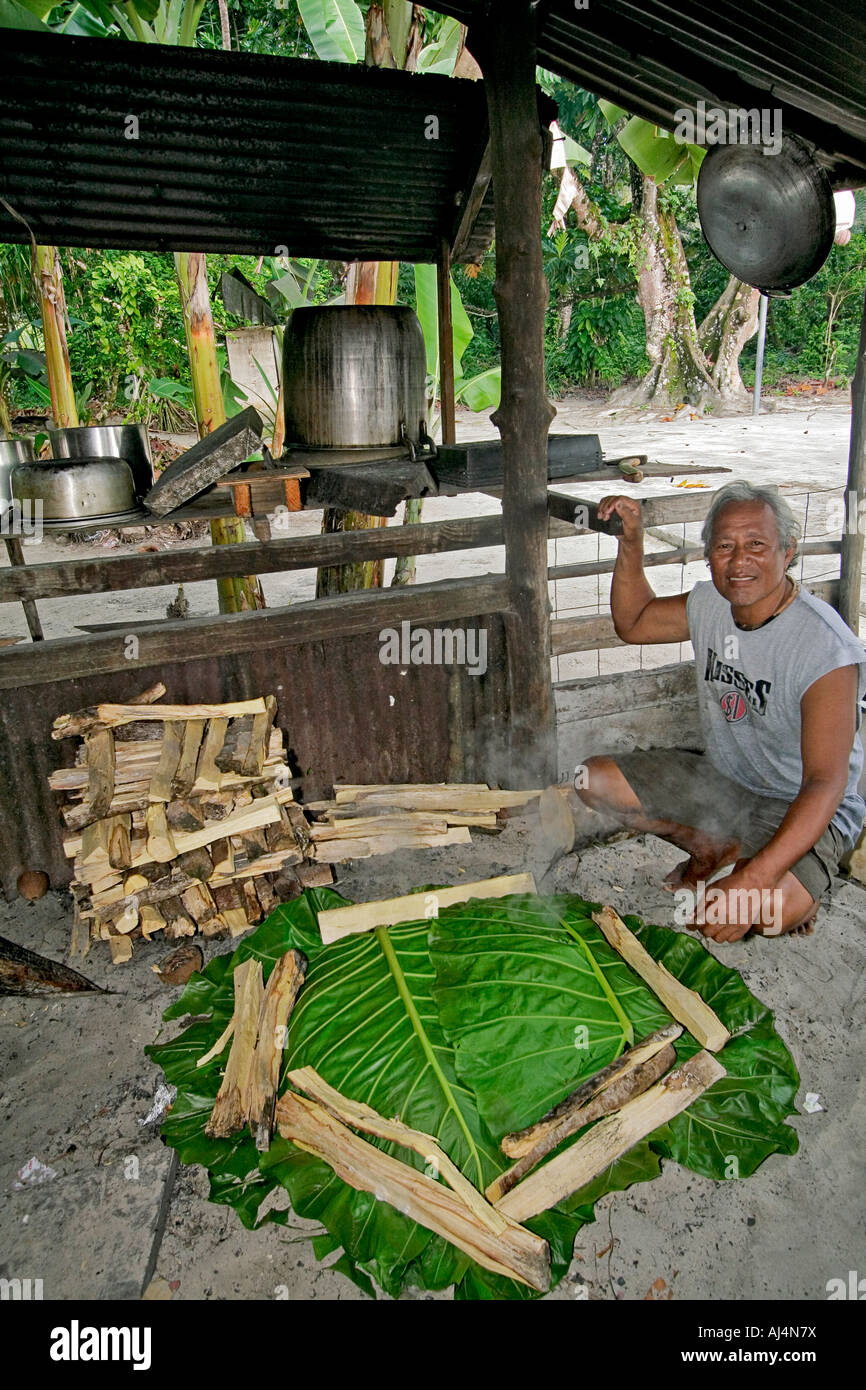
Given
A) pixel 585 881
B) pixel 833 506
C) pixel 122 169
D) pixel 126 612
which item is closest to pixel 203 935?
pixel 585 881

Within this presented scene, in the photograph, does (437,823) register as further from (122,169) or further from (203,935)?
(122,169)

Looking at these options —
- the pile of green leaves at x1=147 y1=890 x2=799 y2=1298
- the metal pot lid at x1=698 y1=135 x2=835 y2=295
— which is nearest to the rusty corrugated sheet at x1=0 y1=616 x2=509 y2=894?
the pile of green leaves at x1=147 y1=890 x2=799 y2=1298

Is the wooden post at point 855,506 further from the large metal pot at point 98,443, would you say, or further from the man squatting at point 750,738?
the large metal pot at point 98,443

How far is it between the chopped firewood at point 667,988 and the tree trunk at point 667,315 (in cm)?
2020

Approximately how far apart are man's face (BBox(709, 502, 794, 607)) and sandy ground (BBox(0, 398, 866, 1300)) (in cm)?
147

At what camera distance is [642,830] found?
423cm

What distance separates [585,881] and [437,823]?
2.58 feet

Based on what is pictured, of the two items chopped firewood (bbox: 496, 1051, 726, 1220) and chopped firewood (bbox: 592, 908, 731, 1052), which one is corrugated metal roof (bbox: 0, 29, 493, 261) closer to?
chopped firewood (bbox: 592, 908, 731, 1052)

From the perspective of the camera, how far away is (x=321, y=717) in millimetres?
4355

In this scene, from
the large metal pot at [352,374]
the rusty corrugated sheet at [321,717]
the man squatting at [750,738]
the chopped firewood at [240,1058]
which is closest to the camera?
the chopped firewood at [240,1058]

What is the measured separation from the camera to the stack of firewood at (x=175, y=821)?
3.57 m

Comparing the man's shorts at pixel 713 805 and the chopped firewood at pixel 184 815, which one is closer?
the man's shorts at pixel 713 805

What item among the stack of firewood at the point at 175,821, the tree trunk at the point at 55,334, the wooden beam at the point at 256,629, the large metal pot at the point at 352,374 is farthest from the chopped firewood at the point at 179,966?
the tree trunk at the point at 55,334
